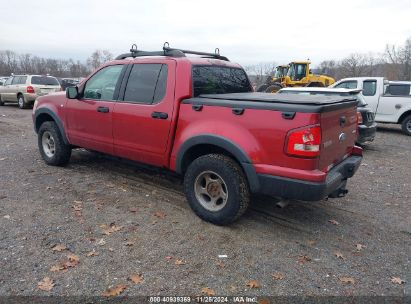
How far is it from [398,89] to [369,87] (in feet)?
2.99

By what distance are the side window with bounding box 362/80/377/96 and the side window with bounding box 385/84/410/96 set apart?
1.39 ft

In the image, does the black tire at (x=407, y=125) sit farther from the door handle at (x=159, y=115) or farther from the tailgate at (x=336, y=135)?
the door handle at (x=159, y=115)

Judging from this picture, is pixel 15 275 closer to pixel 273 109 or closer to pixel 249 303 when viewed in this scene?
pixel 249 303

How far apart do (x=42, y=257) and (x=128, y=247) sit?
2.66ft

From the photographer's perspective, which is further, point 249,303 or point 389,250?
point 389,250

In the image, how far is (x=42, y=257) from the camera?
3336 millimetres

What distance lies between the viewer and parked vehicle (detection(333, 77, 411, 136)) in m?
11.5

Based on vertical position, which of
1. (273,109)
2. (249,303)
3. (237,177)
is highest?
(273,109)

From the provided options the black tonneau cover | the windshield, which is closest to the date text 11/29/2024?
the black tonneau cover

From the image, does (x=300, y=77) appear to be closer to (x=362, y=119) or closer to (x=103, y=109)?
(x=362, y=119)

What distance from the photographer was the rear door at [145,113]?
14.4ft

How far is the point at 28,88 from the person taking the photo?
16422mm

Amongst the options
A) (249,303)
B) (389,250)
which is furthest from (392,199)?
(249,303)

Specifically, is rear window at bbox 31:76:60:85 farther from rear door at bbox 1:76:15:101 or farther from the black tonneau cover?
the black tonneau cover
